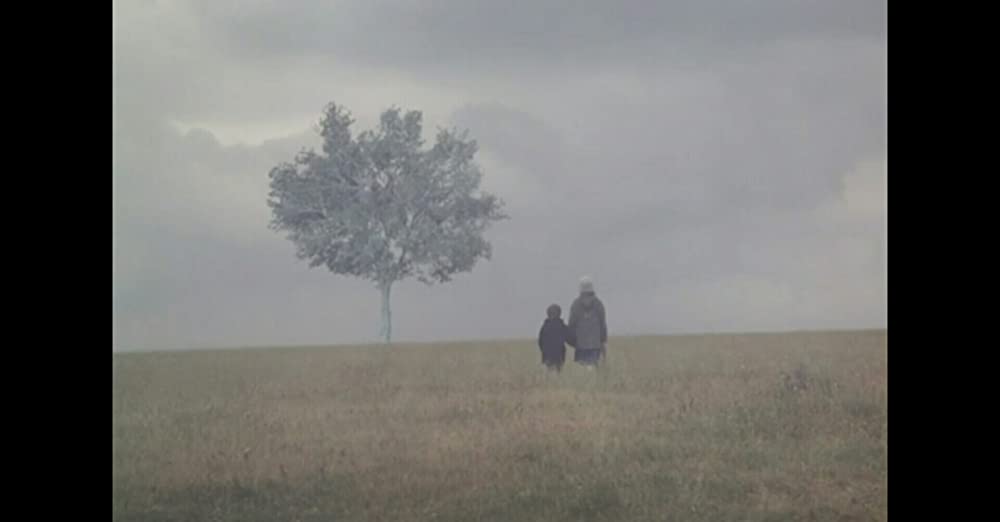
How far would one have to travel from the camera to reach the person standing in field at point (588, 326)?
690 cm

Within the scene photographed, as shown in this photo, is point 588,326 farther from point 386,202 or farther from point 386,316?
point 386,202

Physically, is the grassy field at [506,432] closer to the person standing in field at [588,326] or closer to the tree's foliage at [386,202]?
the person standing in field at [588,326]

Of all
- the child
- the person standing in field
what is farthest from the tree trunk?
the person standing in field

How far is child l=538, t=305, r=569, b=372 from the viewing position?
6895 mm

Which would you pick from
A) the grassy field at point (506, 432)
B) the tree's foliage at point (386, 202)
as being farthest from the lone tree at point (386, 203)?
the grassy field at point (506, 432)

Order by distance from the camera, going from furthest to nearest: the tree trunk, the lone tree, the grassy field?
the tree trunk, the lone tree, the grassy field

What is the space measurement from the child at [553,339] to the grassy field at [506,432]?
0.07m

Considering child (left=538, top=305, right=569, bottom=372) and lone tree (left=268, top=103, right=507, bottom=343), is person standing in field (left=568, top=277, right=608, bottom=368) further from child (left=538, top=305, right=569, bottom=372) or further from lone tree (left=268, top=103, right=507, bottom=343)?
lone tree (left=268, top=103, right=507, bottom=343)

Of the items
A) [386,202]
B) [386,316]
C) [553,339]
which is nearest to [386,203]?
[386,202]

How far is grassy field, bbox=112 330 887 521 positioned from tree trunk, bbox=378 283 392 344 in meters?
0.08

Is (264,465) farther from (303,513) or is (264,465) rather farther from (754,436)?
(754,436)
